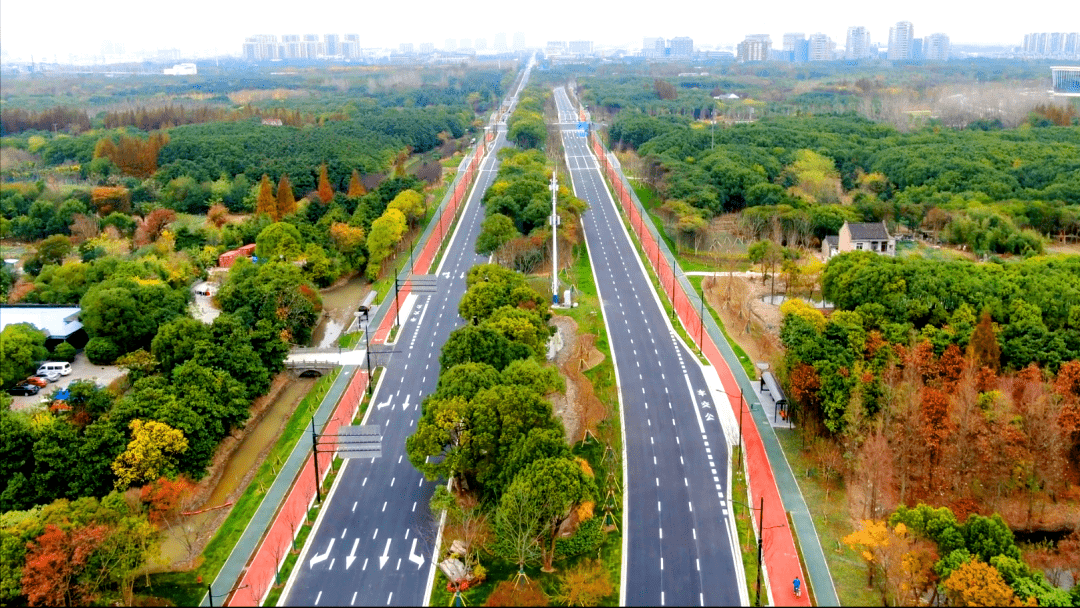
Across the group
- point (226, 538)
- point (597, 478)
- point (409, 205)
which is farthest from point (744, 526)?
point (409, 205)

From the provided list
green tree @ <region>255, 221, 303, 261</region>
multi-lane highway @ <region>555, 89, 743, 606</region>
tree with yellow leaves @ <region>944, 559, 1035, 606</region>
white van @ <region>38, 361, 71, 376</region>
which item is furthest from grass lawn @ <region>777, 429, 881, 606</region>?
green tree @ <region>255, 221, 303, 261</region>

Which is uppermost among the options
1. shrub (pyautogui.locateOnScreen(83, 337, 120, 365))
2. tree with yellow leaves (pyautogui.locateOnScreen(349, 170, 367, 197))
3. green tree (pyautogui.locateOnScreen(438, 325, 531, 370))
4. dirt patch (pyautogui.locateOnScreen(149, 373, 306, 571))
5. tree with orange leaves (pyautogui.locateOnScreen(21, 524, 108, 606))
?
tree with yellow leaves (pyautogui.locateOnScreen(349, 170, 367, 197))

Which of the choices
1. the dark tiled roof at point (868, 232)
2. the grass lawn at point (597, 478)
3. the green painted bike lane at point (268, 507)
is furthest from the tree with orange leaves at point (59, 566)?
the dark tiled roof at point (868, 232)

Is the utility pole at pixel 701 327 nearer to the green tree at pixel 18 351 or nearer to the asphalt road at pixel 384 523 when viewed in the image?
the asphalt road at pixel 384 523

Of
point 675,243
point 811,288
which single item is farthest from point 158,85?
point 811,288

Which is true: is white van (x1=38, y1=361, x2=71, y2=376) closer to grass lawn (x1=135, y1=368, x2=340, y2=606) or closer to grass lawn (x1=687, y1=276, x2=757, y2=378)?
grass lawn (x1=135, y1=368, x2=340, y2=606)

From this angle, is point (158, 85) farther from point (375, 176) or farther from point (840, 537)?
point (840, 537)

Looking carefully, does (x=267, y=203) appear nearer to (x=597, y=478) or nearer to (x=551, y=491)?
(x=597, y=478)
